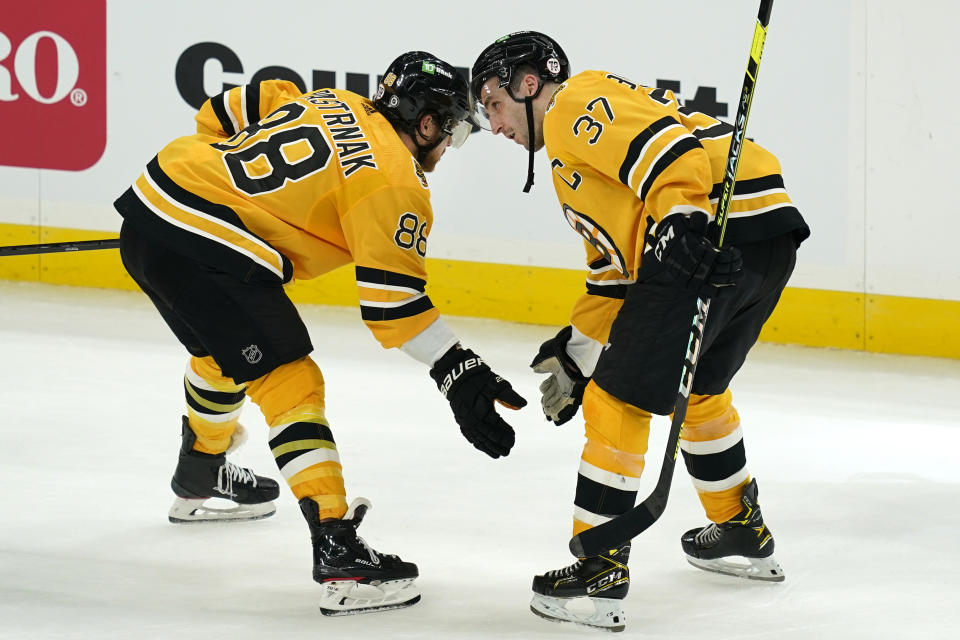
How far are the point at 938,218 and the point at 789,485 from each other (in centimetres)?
176

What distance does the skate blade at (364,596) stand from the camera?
2639 mm

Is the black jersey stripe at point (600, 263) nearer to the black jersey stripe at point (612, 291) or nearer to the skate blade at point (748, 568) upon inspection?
the black jersey stripe at point (612, 291)

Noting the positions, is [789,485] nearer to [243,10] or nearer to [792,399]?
[792,399]

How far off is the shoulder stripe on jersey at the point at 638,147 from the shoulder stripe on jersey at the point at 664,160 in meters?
0.03

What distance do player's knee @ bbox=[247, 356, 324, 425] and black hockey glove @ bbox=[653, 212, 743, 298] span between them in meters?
0.73

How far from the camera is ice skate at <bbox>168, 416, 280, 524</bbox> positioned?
10.6 ft

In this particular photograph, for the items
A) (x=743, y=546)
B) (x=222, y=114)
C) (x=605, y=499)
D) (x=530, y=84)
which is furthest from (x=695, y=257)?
(x=222, y=114)

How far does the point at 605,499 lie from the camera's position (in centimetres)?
253

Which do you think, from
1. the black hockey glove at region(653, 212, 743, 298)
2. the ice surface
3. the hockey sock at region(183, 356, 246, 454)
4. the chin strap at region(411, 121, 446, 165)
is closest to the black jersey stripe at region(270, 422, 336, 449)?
the ice surface

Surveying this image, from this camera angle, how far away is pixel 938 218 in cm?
494

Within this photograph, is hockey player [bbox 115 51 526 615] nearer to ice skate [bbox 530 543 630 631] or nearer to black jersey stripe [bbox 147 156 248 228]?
black jersey stripe [bbox 147 156 248 228]

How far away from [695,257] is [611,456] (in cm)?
41

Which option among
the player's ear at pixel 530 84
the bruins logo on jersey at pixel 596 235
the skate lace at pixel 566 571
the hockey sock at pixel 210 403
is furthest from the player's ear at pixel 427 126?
the skate lace at pixel 566 571

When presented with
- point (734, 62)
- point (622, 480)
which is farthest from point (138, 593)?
point (734, 62)
